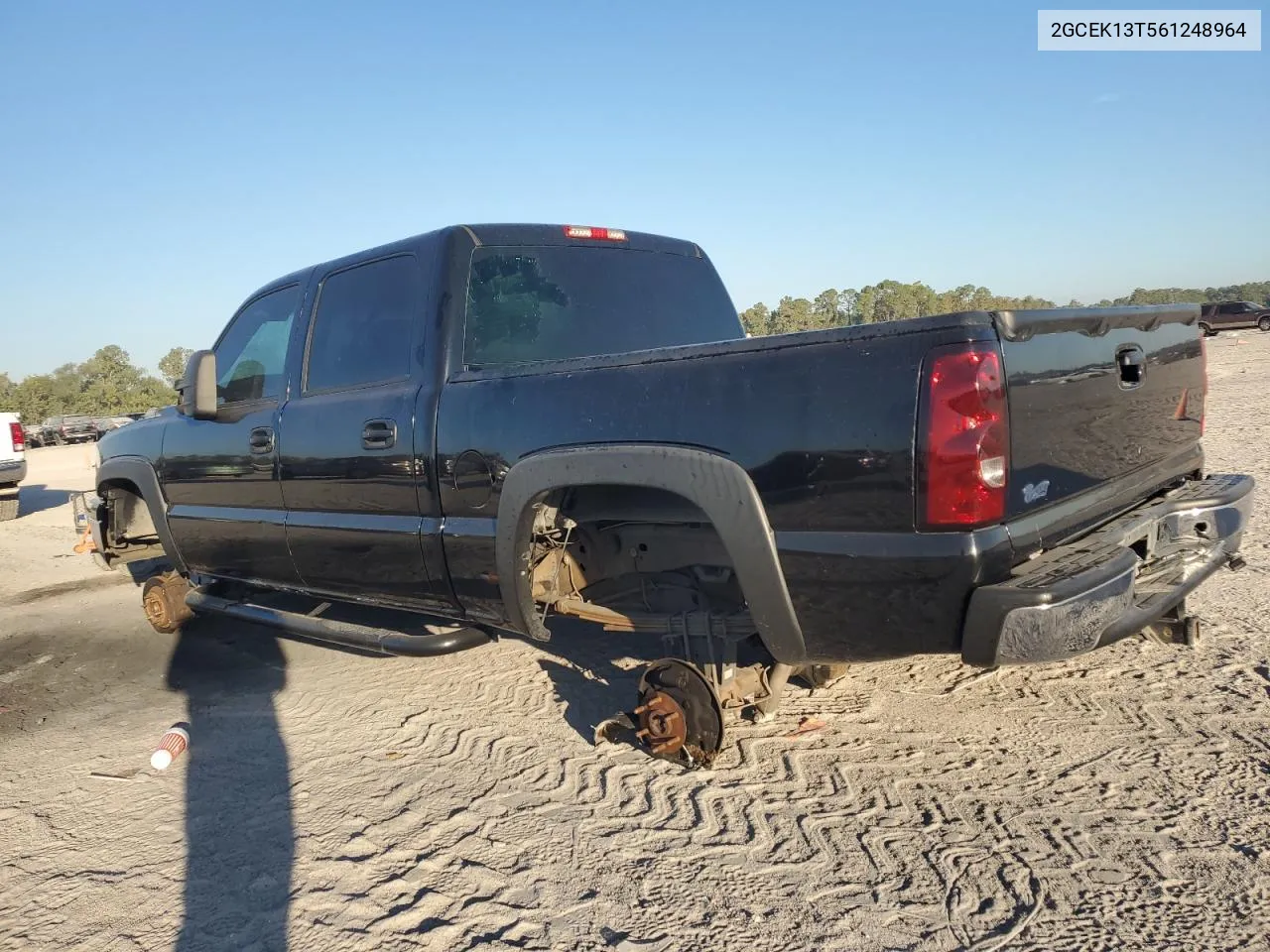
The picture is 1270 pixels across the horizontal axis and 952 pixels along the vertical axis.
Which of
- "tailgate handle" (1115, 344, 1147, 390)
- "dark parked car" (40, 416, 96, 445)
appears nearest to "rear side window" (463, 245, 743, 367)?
"tailgate handle" (1115, 344, 1147, 390)

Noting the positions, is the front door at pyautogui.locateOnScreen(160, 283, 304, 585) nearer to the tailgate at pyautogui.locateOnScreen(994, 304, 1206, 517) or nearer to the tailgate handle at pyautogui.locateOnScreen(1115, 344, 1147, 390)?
the tailgate at pyautogui.locateOnScreen(994, 304, 1206, 517)

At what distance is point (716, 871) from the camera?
2.60 metres

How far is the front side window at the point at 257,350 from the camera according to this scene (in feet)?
14.7

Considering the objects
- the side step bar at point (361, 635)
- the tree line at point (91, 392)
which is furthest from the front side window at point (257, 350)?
the tree line at point (91, 392)

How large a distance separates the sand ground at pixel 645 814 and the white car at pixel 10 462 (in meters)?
9.26

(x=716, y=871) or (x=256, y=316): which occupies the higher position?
(x=256, y=316)

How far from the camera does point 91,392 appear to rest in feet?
225

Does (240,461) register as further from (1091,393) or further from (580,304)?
(1091,393)

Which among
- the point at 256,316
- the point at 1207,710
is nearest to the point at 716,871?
the point at 1207,710

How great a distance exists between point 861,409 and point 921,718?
1746 mm

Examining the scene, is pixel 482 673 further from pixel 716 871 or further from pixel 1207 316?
pixel 1207 316

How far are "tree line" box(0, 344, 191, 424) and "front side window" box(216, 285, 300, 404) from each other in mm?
61692

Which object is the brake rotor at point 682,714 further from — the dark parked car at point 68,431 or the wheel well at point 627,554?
the dark parked car at point 68,431

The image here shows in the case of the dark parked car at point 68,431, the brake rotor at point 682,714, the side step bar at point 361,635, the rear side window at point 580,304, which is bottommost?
the brake rotor at point 682,714
